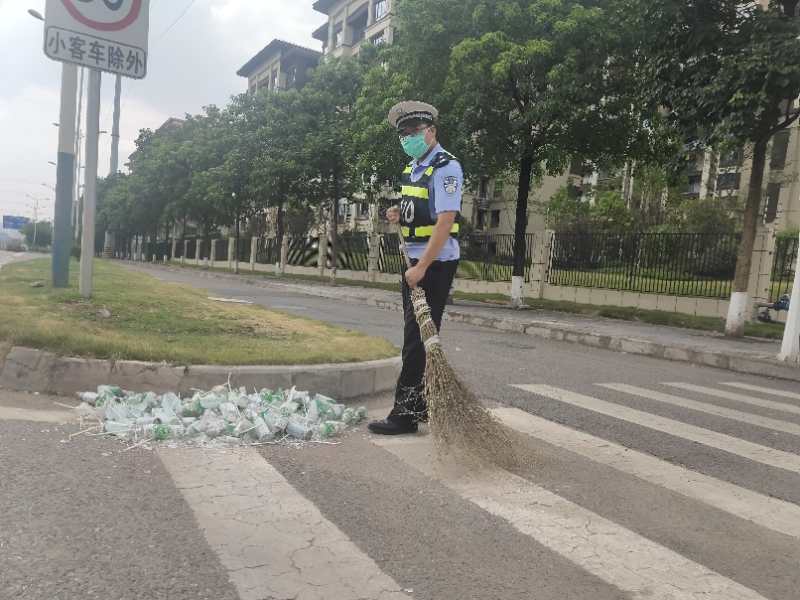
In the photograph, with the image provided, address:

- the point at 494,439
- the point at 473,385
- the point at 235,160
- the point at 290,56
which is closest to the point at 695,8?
the point at 473,385

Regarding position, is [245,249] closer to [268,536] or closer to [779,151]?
[779,151]

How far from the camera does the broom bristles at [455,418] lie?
366 cm

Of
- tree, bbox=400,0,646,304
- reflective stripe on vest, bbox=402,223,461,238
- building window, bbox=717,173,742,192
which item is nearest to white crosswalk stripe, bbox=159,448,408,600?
reflective stripe on vest, bbox=402,223,461,238

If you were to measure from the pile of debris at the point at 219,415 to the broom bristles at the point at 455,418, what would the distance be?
2.50 ft

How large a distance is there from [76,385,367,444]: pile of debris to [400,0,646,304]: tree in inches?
445

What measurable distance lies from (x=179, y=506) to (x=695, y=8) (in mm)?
11841

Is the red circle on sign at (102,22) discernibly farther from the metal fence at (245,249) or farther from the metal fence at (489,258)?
the metal fence at (245,249)

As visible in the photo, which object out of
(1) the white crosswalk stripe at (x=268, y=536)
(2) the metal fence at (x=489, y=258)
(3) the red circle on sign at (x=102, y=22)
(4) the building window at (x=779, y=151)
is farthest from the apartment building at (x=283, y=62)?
(1) the white crosswalk stripe at (x=268, y=536)

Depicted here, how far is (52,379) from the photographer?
4723 millimetres

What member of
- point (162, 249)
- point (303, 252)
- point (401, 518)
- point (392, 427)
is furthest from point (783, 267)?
point (162, 249)

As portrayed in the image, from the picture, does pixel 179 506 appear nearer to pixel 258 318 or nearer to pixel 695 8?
pixel 258 318

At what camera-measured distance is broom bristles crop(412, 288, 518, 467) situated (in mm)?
3661

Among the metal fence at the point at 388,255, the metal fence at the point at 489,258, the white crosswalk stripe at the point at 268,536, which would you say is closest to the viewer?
the white crosswalk stripe at the point at 268,536

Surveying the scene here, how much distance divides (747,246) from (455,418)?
391 inches
